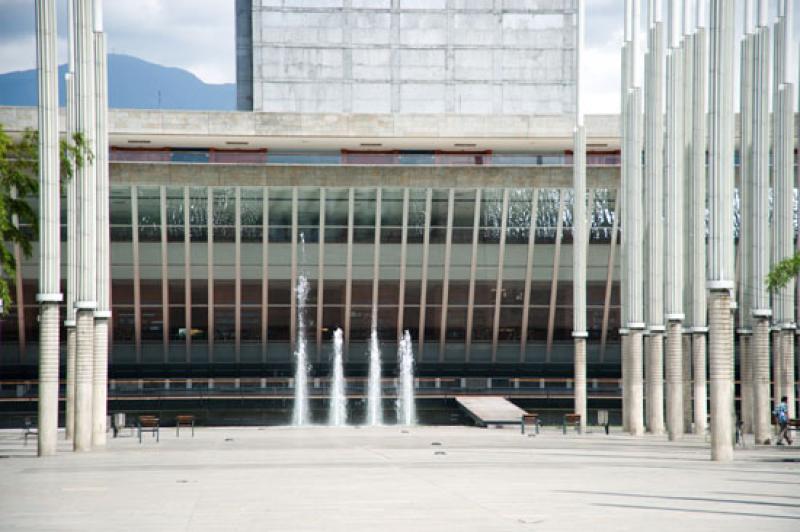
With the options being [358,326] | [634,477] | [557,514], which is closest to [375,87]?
[358,326]

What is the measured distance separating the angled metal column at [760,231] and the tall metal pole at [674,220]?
1854mm

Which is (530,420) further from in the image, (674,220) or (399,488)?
(399,488)

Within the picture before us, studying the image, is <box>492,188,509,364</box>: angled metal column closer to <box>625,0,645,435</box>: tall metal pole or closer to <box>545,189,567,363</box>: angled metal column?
<box>545,189,567,363</box>: angled metal column

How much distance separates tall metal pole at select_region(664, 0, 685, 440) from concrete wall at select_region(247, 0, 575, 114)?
27.4 metres

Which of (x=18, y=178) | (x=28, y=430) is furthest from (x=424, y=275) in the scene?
(x=18, y=178)

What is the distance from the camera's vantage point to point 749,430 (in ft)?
124

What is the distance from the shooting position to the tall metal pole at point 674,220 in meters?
33.7

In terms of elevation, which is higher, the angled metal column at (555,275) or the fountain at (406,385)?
the angled metal column at (555,275)

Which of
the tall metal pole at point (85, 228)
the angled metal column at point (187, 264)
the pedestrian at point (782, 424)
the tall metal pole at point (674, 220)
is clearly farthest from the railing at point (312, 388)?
the tall metal pole at point (85, 228)

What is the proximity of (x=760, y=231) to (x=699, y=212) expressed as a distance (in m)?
2.49

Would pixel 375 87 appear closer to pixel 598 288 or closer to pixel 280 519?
pixel 598 288

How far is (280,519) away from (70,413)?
2017cm

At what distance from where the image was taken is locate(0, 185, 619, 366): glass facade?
50625mm

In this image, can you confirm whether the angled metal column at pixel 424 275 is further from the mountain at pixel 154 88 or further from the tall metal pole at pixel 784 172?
the mountain at pixel 154 88
